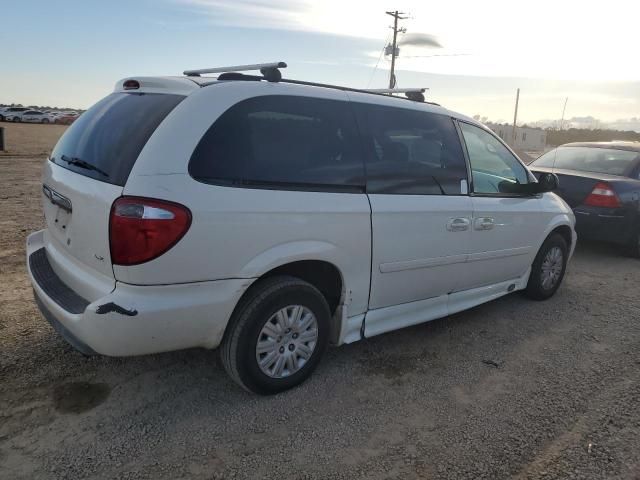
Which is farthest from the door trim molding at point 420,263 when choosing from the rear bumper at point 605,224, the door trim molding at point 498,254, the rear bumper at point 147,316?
the rear bumper at point 605,224

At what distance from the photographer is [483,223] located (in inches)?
159

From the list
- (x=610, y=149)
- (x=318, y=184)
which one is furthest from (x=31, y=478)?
(x=610, y=149)

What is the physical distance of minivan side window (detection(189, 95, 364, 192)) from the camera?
268 cm

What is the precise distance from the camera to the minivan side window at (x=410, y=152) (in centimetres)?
336

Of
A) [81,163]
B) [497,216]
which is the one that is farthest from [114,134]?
[497,216]

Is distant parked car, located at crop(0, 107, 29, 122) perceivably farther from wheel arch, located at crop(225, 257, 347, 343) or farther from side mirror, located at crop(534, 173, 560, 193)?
wheel arch, located at crop(225, 257, 347, 343)

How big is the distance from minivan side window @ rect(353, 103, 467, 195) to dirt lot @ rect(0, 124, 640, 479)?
1.25 meters

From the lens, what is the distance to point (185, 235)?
2502mm

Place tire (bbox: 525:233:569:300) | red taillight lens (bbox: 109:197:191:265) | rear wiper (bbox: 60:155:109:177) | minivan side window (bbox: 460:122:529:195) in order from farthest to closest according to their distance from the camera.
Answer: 1. tire (bbox: 525:233:569:300)
2. minivan side window (bbox: 460:122:529:195)
3. rear wiper (bbox: 60:155:109:177)
4. red taillight lens (bbox: 109:197:191:265)

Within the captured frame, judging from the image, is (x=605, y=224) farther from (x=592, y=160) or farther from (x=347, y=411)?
(x=347, y=411)

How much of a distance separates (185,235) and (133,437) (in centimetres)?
→ 110

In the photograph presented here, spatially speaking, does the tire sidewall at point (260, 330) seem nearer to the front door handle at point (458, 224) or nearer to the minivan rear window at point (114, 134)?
the minivan rear window at point (114, 134)

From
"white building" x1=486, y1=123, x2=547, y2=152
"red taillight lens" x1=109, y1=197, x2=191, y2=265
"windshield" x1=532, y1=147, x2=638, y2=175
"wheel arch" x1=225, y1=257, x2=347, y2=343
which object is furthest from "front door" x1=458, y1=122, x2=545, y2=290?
"white building" x1=486, y1=123, x2=547, y2=152

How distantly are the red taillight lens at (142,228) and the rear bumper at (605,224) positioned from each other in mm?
6055
